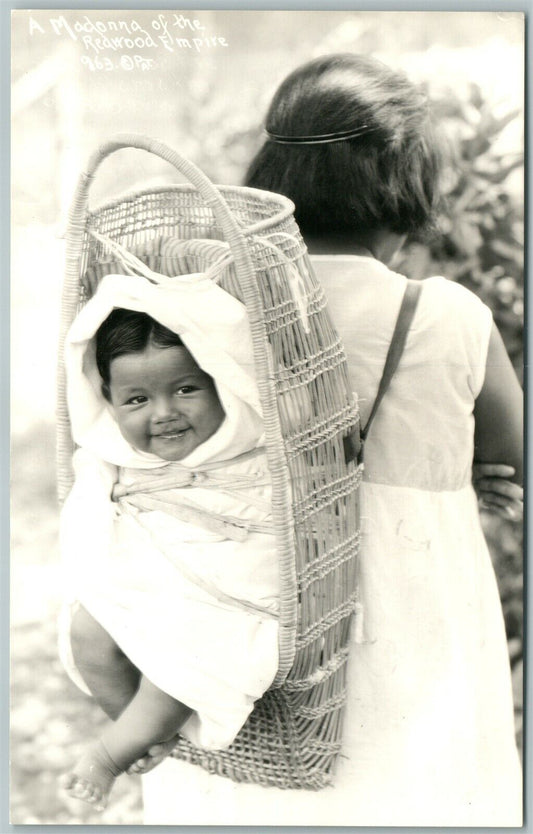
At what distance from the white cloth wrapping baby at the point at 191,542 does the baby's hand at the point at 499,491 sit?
0.33m

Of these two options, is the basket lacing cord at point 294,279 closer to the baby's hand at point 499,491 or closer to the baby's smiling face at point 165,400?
the baby's smiling face at point 165,400

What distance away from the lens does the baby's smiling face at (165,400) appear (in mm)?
1228

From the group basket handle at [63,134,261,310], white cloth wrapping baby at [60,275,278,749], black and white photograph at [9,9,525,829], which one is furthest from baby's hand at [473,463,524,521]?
basket handle at [63,134,261,310]

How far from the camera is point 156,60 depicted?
1349 mm

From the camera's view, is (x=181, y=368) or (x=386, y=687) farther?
(x=386, y=687)

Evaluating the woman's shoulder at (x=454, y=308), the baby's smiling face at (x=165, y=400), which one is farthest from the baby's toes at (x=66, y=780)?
the woman's shoulder at (x=454, y=308)

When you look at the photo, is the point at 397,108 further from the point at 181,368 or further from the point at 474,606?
the point at 474,606

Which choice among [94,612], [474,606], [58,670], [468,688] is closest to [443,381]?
[474,606]

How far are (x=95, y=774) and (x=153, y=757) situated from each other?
0.08 metres

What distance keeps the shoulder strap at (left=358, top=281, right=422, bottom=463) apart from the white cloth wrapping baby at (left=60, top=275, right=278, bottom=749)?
179 mm

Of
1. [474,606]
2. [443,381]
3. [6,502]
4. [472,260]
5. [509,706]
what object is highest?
[472,260]

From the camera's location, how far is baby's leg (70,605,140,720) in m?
1.27

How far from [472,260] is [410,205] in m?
0.12

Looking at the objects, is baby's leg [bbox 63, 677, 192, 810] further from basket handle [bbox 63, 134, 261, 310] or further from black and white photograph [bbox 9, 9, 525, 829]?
basket handle [bbox 63, 134, 261, 310]
